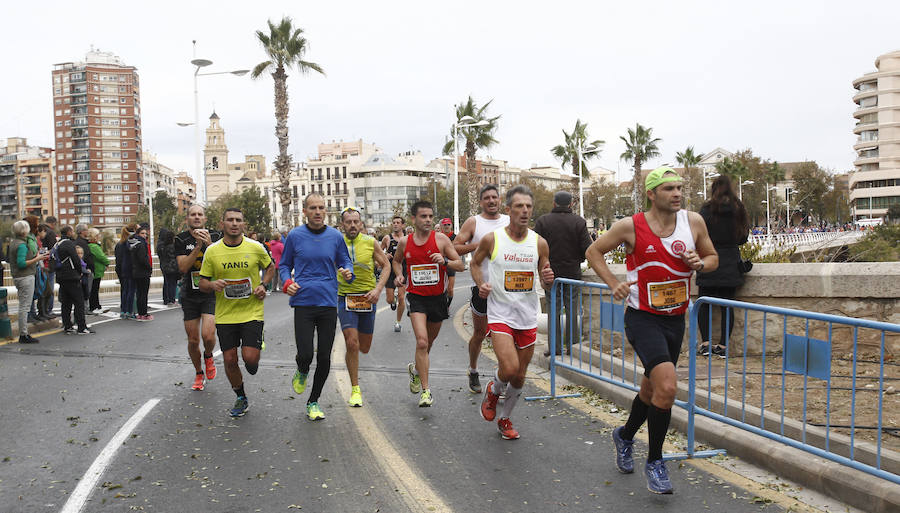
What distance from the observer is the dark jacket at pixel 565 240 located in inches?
345

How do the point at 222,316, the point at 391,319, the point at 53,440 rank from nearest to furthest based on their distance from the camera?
the point at 53,440
the point at 222,316
the point at 391,319

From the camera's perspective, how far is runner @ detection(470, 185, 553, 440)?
612 centimetres

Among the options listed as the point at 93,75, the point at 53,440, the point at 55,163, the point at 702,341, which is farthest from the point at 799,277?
the point at 55,163

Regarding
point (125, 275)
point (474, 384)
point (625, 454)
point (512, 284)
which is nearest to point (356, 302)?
point (474, 384)

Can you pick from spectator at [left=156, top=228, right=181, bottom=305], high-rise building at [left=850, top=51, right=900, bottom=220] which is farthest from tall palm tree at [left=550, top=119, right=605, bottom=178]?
high-rise building at [left=850, top=51, right=900, bottom=220]

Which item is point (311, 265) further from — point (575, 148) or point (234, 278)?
point (575, 148)

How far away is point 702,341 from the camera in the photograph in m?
8.48

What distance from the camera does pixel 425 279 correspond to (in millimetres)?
7660

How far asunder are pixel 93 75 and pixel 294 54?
424 feet

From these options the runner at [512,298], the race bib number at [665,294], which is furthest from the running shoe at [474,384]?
the race bib number at [665,294]

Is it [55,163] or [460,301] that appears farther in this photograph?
[55,163]

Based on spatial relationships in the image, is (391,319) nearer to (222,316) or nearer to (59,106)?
(222,316)

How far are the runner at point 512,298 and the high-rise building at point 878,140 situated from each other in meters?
123

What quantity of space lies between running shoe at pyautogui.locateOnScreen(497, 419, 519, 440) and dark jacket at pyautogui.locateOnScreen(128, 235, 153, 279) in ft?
37.3
